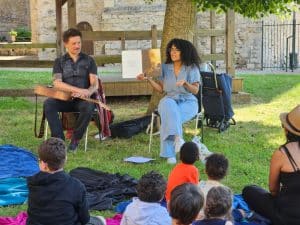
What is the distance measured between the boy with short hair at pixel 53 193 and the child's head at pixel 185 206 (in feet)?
2.63

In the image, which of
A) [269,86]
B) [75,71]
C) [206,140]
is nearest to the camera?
[75,71]

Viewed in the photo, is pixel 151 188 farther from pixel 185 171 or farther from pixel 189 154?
pixel 189 154

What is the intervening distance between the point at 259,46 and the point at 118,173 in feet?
60.3

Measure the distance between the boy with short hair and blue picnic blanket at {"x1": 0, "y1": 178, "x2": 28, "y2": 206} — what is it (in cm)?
154

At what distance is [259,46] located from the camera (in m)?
23.8

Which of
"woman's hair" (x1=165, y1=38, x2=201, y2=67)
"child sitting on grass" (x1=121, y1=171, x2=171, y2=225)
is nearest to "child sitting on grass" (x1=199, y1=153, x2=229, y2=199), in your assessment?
"child sitting on grass" (x1=121, y1=171, x2=171, y2=225)

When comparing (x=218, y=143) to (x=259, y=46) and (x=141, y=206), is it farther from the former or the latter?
(x=259, y=46)

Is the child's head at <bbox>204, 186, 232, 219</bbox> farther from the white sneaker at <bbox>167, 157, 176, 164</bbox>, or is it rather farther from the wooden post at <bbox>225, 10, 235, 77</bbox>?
the wooden post at <bbox>225, 10, 235, 77</bbox>

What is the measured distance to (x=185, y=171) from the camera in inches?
196

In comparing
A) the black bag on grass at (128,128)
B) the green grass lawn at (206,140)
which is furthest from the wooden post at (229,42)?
the black bag on grass at (128,128)

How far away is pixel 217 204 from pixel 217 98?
5.09 meters

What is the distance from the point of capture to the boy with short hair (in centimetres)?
386

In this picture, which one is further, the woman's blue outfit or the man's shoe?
the man's shoe

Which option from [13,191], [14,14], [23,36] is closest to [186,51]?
[13,191]
